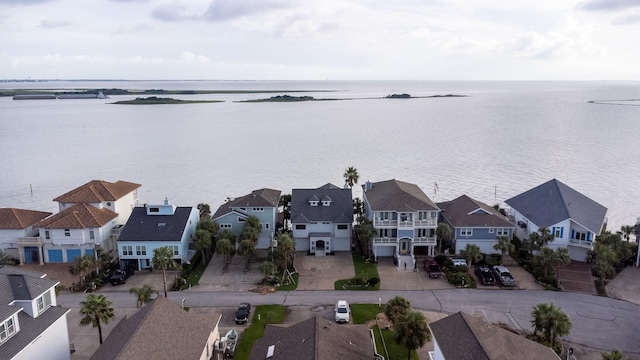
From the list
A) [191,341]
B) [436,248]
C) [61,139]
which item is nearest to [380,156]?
[436,248]

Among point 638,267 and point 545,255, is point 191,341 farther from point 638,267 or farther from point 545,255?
point 638,267

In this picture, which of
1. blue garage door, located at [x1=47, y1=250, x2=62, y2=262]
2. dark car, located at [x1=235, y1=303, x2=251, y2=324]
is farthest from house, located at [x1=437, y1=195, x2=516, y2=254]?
blue garage door, located at [x1=47, y1=250, x2=62, y2=262]

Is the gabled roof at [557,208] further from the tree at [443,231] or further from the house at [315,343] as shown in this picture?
the house at [315,343]

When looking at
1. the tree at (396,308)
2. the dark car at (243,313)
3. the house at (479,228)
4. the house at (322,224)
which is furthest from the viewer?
the house at (322,224)

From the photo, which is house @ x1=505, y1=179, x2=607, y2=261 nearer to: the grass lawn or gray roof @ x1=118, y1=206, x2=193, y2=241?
the grass lawn

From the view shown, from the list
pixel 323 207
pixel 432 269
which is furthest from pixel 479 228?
pixel 323 207

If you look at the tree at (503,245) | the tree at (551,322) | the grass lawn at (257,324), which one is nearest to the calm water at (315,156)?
the tree at (503,245)
